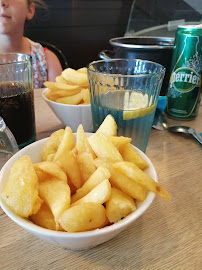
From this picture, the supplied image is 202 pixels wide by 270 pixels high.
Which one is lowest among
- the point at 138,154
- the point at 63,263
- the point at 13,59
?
the point at 63,263

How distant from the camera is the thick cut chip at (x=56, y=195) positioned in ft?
1.18

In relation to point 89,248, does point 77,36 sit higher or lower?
higher

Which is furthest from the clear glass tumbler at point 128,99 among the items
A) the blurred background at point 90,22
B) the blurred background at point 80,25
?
the blurred background at point 80,25

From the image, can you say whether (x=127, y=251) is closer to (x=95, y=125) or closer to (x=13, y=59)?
(x=95, y=125)

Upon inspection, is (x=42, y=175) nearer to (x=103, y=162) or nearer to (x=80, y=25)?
(x=103, y=162)

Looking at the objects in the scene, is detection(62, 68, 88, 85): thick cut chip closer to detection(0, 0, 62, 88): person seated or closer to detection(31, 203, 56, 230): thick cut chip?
detection(31, 203, 56, 230): thick cut chip

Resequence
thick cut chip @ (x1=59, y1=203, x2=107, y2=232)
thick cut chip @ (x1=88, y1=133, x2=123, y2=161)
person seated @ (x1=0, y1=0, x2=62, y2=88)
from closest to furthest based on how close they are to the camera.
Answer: thick cut chip @ (x1=59, y1=203, x2=107, y2=232) < thick cut chip @ (x1=88, y1=133, x2=123, y2=161) < person seated @ (x1=0, y1=0, x2=62, y2=88)

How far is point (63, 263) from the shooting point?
40 cm

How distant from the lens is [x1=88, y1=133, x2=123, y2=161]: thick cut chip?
17.2 inches

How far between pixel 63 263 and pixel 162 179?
30cm

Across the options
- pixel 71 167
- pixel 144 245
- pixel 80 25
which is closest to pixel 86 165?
pixel 71 167

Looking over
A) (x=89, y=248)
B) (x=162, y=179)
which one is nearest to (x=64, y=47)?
(x=162, y=179)

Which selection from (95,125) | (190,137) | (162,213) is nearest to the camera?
(162,213)

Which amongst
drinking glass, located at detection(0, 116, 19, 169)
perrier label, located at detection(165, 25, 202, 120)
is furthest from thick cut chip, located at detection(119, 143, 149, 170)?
perrier label, located at detection(165, 25, 202, 120)
